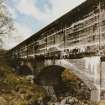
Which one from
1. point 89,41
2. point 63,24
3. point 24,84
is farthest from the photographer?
point 24,84

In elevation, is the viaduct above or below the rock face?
above

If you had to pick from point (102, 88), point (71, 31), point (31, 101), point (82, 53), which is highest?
point (71, 31)

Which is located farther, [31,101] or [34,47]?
[34,47]

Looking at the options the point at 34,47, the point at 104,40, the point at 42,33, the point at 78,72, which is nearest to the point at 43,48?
the point at 42,33

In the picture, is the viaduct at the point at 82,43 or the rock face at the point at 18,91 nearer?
the viaduct at the point at 82,43

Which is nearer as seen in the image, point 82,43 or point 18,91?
point 82,43

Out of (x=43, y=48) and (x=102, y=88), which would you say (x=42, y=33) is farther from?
(x=102, y=88)

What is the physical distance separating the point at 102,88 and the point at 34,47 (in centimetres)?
1215

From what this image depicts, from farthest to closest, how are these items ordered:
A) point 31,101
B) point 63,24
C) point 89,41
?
point 31,101
point 63,24
point 89,41

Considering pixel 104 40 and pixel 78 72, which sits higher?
pixel 104 40

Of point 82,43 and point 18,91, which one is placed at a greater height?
point 82,43

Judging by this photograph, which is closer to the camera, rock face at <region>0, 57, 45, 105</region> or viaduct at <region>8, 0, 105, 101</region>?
viaduct at <region>8, 0, 105, 101</region>

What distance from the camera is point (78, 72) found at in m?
13.2

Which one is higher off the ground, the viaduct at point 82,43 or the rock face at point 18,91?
the viaduct at point 82,43
